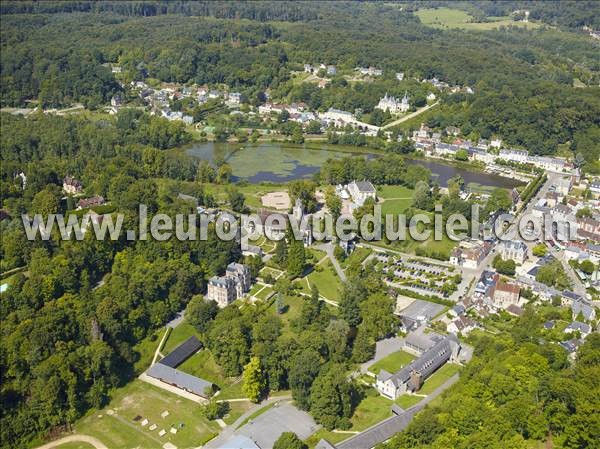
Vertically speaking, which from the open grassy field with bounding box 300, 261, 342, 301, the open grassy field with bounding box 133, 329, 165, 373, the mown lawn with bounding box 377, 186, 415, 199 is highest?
the mown lawn with bounding box 377, 186, 415, 199

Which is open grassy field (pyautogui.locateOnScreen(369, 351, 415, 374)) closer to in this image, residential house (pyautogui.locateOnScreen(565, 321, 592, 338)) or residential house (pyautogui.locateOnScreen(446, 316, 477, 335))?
residential house (pyautogui.locateOnScreen(446, 316, 477, 335))

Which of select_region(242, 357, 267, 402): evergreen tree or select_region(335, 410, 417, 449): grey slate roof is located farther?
select_region(242, 357, 267, 402): evergreen tree

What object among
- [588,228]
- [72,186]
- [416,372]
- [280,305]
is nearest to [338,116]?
[72,186]

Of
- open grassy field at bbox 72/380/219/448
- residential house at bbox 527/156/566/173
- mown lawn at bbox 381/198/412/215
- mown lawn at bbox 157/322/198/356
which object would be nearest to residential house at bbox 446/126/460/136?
residential house at bbox 527/156/566/173

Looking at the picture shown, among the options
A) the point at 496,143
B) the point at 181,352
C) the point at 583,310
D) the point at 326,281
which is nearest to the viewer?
the point at 181,352

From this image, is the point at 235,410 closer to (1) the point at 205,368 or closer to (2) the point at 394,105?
(1) the point at 205,368

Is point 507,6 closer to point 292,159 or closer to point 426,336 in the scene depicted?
point 292,159

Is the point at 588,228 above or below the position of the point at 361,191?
above

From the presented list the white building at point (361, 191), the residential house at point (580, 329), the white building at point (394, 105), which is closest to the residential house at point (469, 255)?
the residential house at point (580, 329)
